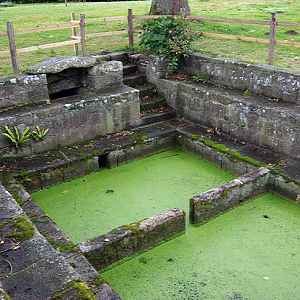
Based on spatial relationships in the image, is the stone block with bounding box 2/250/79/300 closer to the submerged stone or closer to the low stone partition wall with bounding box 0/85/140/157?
the low stone partition wall with bounding box 0/85/140/157

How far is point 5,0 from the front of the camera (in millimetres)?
22469

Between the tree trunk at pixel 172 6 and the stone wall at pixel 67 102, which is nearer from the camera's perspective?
the stone wall at pixel 67 102

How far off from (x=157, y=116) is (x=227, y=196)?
3.34 meters

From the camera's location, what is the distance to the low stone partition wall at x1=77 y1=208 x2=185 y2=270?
4797 mm

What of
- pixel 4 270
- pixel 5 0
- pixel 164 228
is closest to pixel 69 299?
pixel 4 270

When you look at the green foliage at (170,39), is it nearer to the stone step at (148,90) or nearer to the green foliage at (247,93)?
the stone step at (148,90)

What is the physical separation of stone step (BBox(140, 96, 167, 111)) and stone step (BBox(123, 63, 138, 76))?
0.96 metres

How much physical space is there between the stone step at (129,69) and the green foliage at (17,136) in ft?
11.1

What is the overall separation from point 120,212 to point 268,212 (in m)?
2.35

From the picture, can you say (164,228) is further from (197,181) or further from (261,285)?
(197,181)

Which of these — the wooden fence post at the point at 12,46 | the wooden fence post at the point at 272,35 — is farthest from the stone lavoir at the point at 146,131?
the wooden fence post at the point at 12,46

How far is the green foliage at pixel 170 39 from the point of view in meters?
9.00

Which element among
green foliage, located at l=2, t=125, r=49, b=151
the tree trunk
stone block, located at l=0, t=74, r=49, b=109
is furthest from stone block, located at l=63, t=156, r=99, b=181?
the tree trunk

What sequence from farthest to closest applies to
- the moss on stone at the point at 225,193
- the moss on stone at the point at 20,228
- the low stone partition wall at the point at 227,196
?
the moss on stone at the point at 225,193
the low stone partition wall at the point at 227,196
the moss on stone at the point at 20,228
